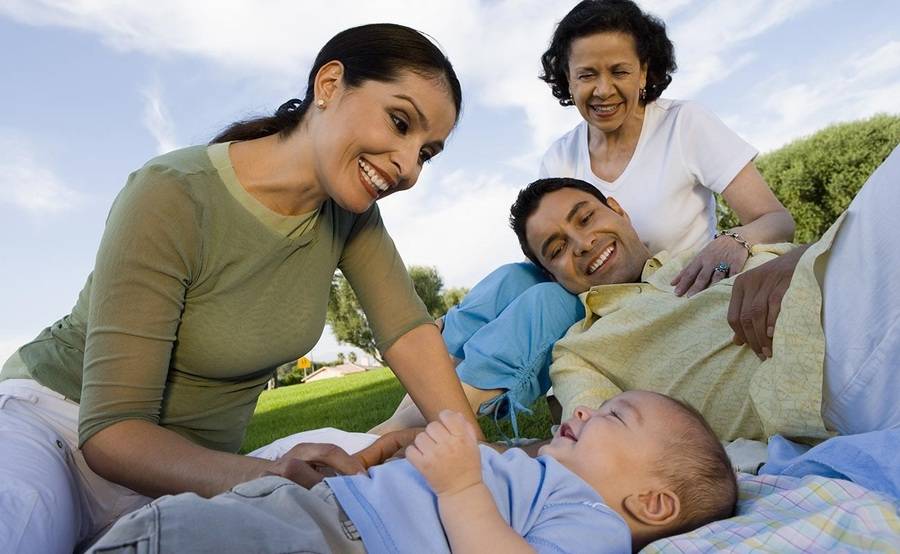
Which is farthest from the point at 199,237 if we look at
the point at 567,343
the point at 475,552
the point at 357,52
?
the point at 567,343

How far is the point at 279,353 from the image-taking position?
2.67m

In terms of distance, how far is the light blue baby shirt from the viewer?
5.54 ft

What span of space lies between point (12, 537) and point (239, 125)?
1.61m

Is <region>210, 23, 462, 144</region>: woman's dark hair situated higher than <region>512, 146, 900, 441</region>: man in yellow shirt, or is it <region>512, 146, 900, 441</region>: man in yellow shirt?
<region>210, 23, 462, 144</region>: woman's dark hair

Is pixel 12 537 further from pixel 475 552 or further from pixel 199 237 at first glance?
pixel 475 552

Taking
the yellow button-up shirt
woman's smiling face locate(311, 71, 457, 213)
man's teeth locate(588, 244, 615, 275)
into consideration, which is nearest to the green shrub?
man's teeth locate(588, 244, 615, 275)

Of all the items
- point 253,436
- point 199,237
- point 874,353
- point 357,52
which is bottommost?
point 253,436

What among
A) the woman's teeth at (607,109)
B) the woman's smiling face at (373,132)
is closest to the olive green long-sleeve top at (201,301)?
the woman's smiling face at (373,132)

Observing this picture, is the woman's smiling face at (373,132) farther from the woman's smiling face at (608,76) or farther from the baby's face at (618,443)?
the woman's smiling face at (608,76)

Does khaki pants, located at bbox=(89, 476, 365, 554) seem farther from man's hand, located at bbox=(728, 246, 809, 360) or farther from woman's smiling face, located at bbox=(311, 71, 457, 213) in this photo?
man's hand, located at bbox=(728, 246, 809, 360)

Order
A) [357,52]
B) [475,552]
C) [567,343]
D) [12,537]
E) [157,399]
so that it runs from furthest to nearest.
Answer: [567,343], [357,52], [157,399], [12,537], [475,552]

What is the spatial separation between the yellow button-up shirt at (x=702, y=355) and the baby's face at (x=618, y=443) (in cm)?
49

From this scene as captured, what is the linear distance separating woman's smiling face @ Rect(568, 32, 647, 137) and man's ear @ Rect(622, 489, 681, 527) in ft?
10.1

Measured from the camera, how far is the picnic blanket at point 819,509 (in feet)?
5.54
